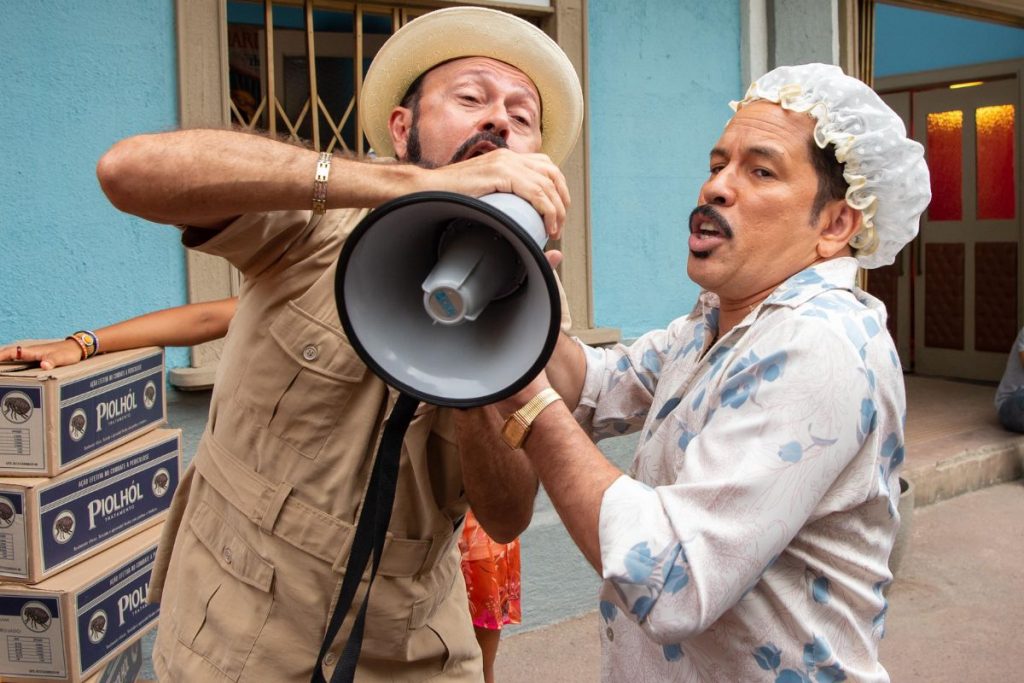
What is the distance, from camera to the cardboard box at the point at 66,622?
8.85 feet

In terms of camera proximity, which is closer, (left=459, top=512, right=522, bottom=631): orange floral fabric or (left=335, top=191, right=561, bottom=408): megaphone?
(left=335, top=191, right=561, bottom=408): megaphone

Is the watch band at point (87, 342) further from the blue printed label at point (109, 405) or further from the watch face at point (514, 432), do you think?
the watch face at point (514, 432)

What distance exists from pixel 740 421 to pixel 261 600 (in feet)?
2.89

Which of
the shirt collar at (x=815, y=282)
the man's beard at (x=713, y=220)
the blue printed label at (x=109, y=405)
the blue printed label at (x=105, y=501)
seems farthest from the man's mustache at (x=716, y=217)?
the blue printed label at (x=105, y=501)

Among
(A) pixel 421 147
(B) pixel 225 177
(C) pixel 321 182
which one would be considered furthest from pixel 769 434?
(A) pixel 421 147

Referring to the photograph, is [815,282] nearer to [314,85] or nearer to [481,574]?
[481,574]

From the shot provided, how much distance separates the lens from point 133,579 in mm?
2967

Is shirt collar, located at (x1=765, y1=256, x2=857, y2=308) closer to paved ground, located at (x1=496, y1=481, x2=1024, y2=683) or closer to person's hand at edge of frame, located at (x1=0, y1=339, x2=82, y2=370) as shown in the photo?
person's hand at edge of frame, located at (x1=0, y1=339, x2=82, y2=370)

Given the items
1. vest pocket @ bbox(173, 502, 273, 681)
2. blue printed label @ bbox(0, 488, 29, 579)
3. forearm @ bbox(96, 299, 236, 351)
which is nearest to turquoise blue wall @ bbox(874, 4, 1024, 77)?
forearm @ bbox(96, 299, 236, 351)

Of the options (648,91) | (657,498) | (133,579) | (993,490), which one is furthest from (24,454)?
(993,490)

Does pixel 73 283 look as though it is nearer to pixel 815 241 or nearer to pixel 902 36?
pixel 815 241

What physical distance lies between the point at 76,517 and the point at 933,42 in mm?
8316

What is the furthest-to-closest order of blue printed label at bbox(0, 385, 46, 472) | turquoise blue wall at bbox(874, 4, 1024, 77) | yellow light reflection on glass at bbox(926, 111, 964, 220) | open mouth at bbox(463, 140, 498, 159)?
yellow light reflection on glass at bbox(926, 111, 964, 220)
turquoise blue wall at bbox(874, 4, 1024, 77)
blue printed label at bbox(0, 385, 46, 472)
open mouth at bbox(463, 140, 498, 159)

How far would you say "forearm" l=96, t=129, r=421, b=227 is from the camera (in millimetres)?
1453
